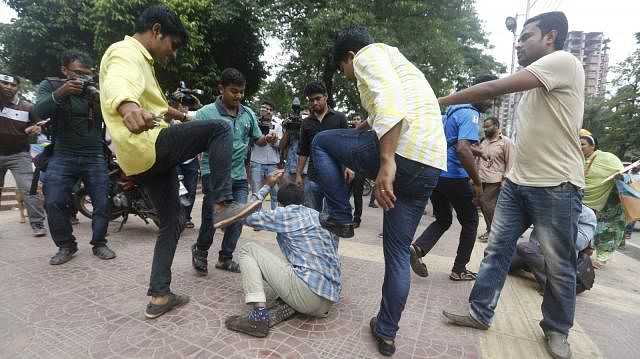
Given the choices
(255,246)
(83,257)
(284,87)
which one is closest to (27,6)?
Result: (284,87)

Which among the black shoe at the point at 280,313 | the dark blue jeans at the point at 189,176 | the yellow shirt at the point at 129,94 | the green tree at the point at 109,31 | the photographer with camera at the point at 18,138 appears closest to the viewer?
the yellow shirt at the point at 129,94

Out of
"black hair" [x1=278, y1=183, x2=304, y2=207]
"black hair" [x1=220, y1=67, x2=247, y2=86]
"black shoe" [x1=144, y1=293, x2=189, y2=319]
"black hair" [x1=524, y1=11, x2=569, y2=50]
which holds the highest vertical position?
"black hair" [x1=524, y1=11, x2=569, y2=50]

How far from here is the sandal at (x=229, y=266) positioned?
3232 millimetres

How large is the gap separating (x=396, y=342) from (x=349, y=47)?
1.91 m

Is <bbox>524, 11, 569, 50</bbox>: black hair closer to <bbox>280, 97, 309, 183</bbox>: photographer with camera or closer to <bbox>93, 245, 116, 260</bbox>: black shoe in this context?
<bbox>280, 97, 309, 183</bbox>: photographer with camera

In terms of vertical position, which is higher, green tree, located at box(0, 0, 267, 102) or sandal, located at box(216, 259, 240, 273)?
green tree, located at box(0, 0, 267, 102)

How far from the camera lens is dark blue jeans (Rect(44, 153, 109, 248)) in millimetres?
3268

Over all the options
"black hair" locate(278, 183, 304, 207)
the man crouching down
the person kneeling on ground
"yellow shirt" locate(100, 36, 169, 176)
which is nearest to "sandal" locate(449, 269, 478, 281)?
the person kneeling on ground

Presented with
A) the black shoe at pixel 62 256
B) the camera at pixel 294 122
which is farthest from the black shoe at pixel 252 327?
the camera at pixel 294 122

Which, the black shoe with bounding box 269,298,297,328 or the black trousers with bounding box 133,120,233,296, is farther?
the black shoe with bounding box 269,298,297,328

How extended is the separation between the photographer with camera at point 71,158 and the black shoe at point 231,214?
2.18 meters

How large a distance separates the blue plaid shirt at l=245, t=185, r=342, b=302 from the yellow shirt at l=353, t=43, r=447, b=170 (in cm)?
81

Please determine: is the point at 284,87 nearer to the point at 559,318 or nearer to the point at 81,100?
the point at 81,100

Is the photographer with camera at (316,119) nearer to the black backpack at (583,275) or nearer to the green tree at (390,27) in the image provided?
the black backpack at (583,275)
